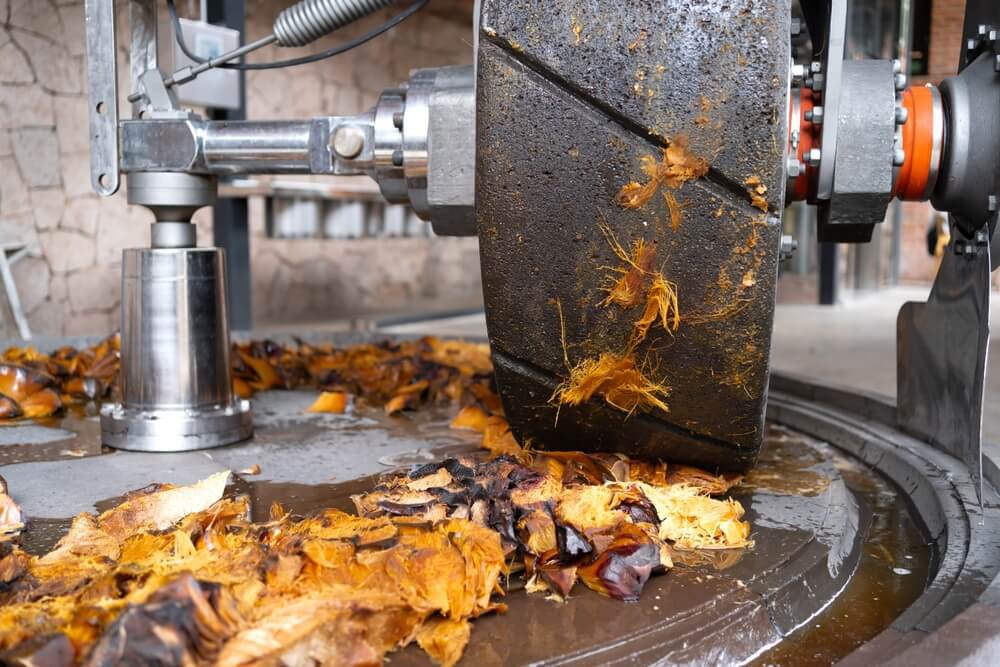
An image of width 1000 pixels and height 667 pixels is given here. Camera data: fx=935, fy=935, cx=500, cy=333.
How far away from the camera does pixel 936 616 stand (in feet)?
3.80

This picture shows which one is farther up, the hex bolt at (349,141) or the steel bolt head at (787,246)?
the hex bolt at (349,141)

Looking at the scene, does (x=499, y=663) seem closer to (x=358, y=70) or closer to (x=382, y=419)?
(x=382, y=419)

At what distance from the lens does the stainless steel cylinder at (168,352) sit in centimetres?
189

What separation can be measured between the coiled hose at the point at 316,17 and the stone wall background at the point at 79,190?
11.0 feet

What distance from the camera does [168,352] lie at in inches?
74.8

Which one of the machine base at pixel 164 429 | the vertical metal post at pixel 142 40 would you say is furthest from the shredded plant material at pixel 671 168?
the vertical metal post at pixel 142 40

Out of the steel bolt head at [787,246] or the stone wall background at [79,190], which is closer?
the steel bolt head at [787,246]

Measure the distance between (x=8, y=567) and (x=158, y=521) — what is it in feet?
0.89

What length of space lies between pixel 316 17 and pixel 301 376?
1144mm

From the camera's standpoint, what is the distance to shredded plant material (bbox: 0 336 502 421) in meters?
2.27

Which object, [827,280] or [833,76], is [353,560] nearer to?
[833,76]

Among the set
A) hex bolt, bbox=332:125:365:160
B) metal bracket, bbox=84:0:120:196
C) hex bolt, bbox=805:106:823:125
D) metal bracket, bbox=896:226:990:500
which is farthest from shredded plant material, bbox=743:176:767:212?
metal bracket, bbox=84:0:120:196

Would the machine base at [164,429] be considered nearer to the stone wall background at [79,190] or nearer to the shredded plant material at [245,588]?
the shredded plant material at [245,588]

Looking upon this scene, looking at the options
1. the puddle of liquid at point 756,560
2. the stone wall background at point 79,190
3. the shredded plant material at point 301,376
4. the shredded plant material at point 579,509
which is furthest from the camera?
the stone wall background at point 79,190
